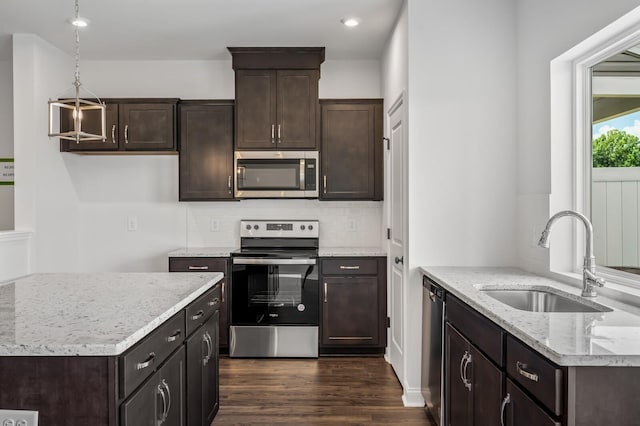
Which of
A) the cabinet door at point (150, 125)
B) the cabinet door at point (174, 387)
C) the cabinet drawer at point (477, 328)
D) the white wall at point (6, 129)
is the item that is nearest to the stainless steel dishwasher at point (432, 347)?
the cabinet drawer at point (477, 328)

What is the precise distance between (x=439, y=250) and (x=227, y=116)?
92.0 inches

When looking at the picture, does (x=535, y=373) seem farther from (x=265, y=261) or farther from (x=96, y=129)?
(x=96, y=129)

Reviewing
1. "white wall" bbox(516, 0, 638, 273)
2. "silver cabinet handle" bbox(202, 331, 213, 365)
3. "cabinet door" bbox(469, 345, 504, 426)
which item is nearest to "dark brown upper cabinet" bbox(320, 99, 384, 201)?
"white wall" bbox(516, 0, 638, 273)

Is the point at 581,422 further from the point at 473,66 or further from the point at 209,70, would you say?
the point at 209,70

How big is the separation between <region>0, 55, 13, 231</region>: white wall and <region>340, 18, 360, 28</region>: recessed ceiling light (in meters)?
3.30

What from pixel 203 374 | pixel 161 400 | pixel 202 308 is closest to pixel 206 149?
pixel 202 308

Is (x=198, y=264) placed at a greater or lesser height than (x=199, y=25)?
lesser

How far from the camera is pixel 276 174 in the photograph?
14.1 ft

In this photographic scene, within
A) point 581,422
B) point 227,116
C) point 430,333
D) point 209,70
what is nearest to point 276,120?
point 227,116

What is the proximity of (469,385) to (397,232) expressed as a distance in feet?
5.35

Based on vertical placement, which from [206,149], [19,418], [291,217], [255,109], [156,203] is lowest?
[19,418]

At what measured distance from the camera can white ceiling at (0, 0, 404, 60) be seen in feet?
10.9

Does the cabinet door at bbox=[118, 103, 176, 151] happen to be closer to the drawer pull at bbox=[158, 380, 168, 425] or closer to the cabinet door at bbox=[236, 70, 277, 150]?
the cabinet door at bbox=[236, 70, 277, 150]

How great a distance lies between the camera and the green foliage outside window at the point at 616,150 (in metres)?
2.21
